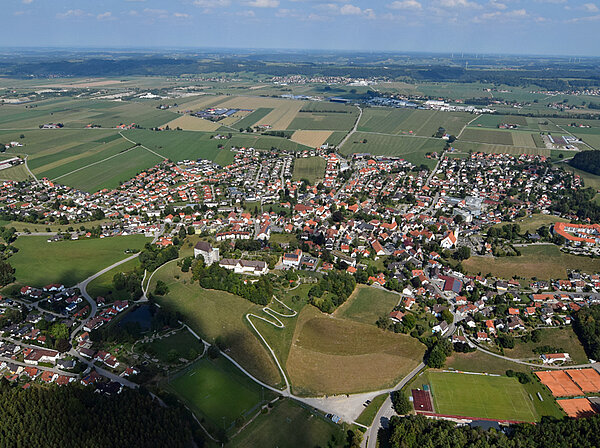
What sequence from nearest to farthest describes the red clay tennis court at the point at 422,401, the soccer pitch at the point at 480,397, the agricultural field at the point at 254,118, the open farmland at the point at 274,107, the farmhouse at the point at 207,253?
1. the soccer pitch at the point at 480,397
2. the red clay tennis court at the point at 422,401
3. the farmhouse at the point at 207,253
4. the agricultural field at the point at 254,118
5. the open farmland at the point at 274,107

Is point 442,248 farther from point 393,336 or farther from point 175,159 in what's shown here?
point 175,159

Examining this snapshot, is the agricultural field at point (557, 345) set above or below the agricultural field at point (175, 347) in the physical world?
above

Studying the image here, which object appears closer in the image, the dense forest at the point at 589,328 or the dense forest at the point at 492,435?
the dense forest at the point at 492,435

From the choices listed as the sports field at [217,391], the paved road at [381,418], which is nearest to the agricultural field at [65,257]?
the sports field at [217,391]

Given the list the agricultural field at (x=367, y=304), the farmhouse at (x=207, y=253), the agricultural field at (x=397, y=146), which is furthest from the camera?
the agricultural field at (x=397, y=146)

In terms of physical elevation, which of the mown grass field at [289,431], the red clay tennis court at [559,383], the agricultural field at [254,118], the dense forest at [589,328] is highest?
the agricultural field at [254,118]

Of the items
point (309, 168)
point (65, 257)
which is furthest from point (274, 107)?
point (65, 257)

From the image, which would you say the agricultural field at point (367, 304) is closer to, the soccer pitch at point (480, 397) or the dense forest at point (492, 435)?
the soccer pitch at point (480, 397)
